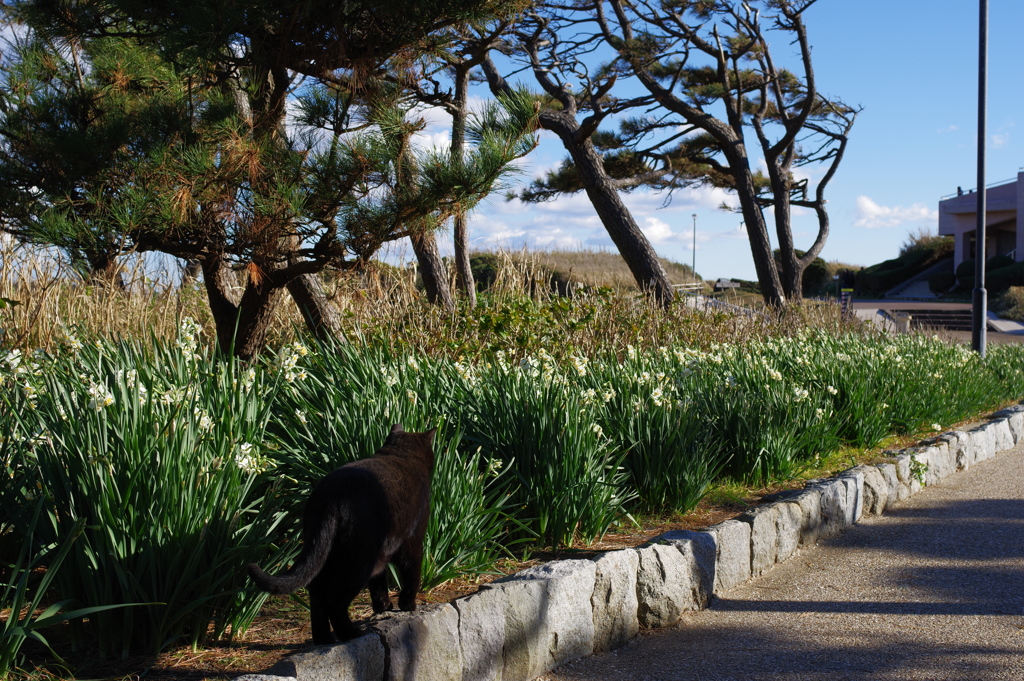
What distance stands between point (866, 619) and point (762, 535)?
716mm

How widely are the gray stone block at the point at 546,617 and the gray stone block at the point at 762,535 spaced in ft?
4.31

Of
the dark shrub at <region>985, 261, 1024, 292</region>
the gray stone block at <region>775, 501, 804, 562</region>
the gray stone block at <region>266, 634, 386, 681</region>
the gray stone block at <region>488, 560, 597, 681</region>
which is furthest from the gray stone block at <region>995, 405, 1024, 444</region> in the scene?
the dark shrub at <region>985, 261, 1024, 292</region>

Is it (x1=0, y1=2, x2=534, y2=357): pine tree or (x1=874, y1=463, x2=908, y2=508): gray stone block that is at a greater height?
(x1=0, y1=2, x2=534, y2=357): pine tree

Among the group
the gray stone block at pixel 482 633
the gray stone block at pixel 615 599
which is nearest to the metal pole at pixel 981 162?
the gray stone block at pixel 615 599

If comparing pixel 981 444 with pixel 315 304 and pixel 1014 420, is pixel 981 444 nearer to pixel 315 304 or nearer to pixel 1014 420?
pixel 1014 420

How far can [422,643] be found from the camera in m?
2.64

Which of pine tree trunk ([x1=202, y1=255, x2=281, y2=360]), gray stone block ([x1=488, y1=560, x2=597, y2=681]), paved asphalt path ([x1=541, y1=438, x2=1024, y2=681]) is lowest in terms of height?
paved asphalt path ([x1=541, y1=438, x2=1024, y2=681])

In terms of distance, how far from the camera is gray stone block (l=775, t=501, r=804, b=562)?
4.54 meters

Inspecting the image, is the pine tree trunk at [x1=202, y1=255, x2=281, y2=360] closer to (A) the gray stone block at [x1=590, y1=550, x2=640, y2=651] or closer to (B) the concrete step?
(A) the gray stone block at [x1=590, y1=550, x2=640, y2=651]

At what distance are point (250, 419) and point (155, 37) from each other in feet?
12.0

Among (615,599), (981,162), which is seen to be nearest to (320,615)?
(615,599)

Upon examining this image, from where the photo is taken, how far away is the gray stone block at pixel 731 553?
400 cm

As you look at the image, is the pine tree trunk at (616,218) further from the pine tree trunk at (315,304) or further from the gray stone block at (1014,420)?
the pine tree trunk at (315,304)

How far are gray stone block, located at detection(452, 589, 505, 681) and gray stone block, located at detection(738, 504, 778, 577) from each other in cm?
182
